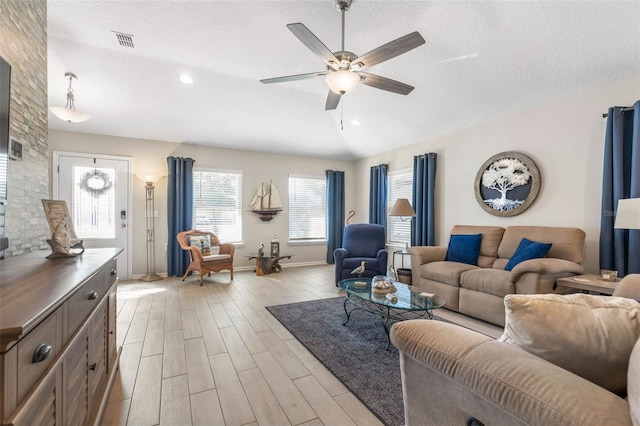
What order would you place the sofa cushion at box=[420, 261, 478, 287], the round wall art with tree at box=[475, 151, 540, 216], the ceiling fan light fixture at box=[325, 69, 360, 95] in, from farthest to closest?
the round wall art with tree at box=[475, 151, 540, 216] → the sofa cushion at box=[420, 261, 478, 287] → the ceiling fan light fixture at box=[325, 69, 360, 95]

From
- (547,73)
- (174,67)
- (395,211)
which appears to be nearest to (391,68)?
(547,73)

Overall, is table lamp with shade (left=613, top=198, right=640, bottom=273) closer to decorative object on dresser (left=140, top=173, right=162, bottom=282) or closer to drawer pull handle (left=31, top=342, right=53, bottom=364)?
drawer pull handle (left=31, top=342, right=53, bottom=364)

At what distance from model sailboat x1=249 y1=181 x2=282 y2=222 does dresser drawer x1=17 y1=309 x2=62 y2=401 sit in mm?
4986

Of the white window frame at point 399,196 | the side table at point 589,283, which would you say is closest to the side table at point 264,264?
the white window frame at point 399,196

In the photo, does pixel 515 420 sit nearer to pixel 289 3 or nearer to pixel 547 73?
pixel 289 3

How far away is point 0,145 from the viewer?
1.55 metres

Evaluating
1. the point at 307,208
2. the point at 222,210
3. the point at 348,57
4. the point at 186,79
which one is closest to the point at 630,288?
the point at 348,57

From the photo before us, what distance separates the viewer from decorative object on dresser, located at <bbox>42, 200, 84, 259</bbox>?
1729mm

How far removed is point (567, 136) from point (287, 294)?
4.07m

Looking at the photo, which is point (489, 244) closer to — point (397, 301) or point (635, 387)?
point (397, 301)

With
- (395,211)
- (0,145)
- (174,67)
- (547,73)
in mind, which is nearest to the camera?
(0,145)

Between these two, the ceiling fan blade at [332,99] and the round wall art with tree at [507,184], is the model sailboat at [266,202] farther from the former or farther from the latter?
the round wall art with tree at [507,184]

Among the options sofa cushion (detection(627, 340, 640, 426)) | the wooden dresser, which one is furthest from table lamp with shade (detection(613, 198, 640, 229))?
the wooden dresser

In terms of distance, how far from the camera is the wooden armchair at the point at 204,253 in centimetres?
470
